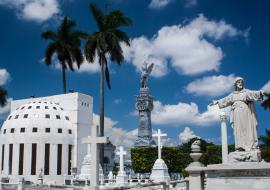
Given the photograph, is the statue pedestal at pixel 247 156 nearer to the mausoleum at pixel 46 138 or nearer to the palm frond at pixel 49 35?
the mausoleum at pixel 46 138

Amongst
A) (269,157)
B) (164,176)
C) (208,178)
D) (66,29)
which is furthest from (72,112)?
(208,178)

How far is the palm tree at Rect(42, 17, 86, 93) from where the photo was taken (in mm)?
51750

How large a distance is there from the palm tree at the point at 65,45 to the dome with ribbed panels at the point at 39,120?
4735mm

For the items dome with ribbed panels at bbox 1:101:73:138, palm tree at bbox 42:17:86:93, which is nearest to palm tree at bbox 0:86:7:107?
dome with ribbed panels at bbox 1:101:73:138

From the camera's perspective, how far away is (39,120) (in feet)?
163

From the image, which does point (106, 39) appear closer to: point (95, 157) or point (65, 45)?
point (65, 45)

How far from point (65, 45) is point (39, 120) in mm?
11298

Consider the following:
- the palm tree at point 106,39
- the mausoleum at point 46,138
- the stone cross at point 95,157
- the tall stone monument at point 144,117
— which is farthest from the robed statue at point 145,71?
the stone cross at point 95,157

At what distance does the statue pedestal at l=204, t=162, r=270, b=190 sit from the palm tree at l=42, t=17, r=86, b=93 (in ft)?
142

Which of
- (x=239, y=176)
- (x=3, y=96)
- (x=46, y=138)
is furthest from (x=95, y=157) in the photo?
(x=46, y=138)

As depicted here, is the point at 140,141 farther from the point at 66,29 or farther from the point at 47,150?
the point at 66,29

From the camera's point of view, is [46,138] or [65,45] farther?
[65,45]

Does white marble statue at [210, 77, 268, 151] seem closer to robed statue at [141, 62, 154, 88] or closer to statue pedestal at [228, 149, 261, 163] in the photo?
statue pedestal at [228, 149, 261, 163]

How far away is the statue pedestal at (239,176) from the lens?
9398 mm
